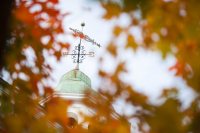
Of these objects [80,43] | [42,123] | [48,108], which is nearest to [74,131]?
[48,108]

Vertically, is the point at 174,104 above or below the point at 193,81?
below

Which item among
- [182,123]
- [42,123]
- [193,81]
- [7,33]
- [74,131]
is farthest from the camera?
[74,131]

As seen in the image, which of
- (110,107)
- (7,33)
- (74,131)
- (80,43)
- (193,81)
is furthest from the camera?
(80,43)

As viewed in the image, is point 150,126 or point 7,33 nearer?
Answer: point 7,33

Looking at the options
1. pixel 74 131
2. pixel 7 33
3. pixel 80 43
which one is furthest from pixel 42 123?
pixel 80 43

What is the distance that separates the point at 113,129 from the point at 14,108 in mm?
997

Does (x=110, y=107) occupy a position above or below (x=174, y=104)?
above

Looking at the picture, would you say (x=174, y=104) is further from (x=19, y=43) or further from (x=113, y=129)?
(x=19, y=43)

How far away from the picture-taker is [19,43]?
3.41m

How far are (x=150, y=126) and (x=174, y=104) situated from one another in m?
0.25

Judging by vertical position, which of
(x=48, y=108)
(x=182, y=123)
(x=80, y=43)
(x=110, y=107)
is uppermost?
(x=80, y=43)

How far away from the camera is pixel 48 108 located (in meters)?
4.75

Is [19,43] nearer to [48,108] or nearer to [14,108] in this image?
[14,108]

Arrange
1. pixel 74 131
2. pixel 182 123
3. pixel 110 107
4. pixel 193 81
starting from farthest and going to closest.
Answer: pixel 74 131 → pixel 110 107 → pixel 193 81 → pixel 182 123
